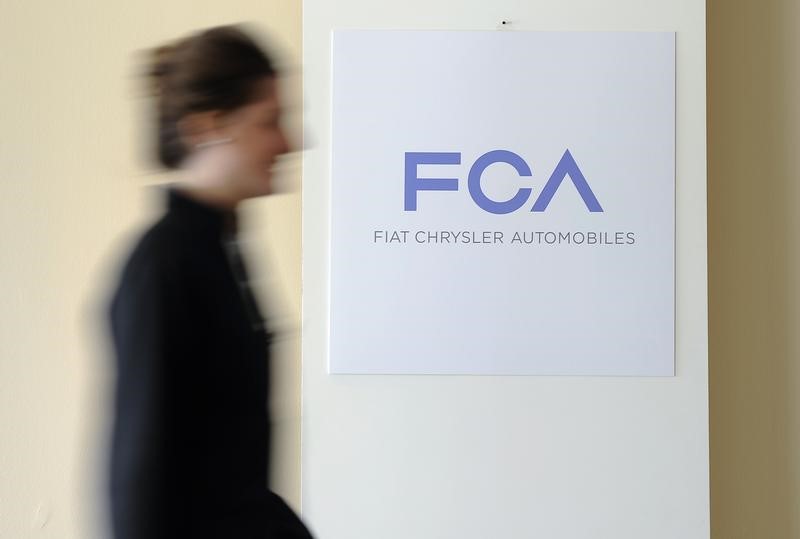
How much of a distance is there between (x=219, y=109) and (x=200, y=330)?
321 millimetres

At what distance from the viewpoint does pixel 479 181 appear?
2381 mm

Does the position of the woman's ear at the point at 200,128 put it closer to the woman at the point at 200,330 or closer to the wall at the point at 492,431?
the woman at the point at 200,330

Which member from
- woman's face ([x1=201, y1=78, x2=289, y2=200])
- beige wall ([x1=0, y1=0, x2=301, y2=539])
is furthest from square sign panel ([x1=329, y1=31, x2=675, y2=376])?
woman's face ([x1=201, y1=78, x2=289, y2=200])

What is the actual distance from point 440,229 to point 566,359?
435mm

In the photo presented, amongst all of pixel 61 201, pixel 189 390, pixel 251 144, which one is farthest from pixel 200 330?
pixel 61 201

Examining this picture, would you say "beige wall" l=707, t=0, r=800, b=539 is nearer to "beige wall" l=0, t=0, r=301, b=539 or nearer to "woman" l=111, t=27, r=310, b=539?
"beige wall" l=0, t=0, r=301, b=539

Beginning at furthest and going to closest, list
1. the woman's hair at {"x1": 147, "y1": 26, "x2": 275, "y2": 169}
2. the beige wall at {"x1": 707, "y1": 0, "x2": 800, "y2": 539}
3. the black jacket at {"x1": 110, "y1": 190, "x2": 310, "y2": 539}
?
the beige wall at {"x1": 707, "y1": 0, "x2": 800, "y2": 539}, the woman's hair at {"x1": 147, "y1": 26, "x2": 275, "y2": 169}, the black jacket at {"x1": 110, "y1": 190, "x2": 310, "y2": 539}

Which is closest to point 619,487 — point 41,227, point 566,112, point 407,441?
point 407,441

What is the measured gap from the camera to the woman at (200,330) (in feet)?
3.99

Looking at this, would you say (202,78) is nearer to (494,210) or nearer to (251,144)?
(251,144)

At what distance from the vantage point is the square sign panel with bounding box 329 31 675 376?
238cm

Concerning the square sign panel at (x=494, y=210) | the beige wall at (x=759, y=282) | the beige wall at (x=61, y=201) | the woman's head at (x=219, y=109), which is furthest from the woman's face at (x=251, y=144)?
the beige wall at (x=759, y=282)

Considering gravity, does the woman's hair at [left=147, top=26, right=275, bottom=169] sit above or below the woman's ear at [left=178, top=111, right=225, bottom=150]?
above

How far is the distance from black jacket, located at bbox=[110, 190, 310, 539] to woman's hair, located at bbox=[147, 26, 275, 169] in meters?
0.10
